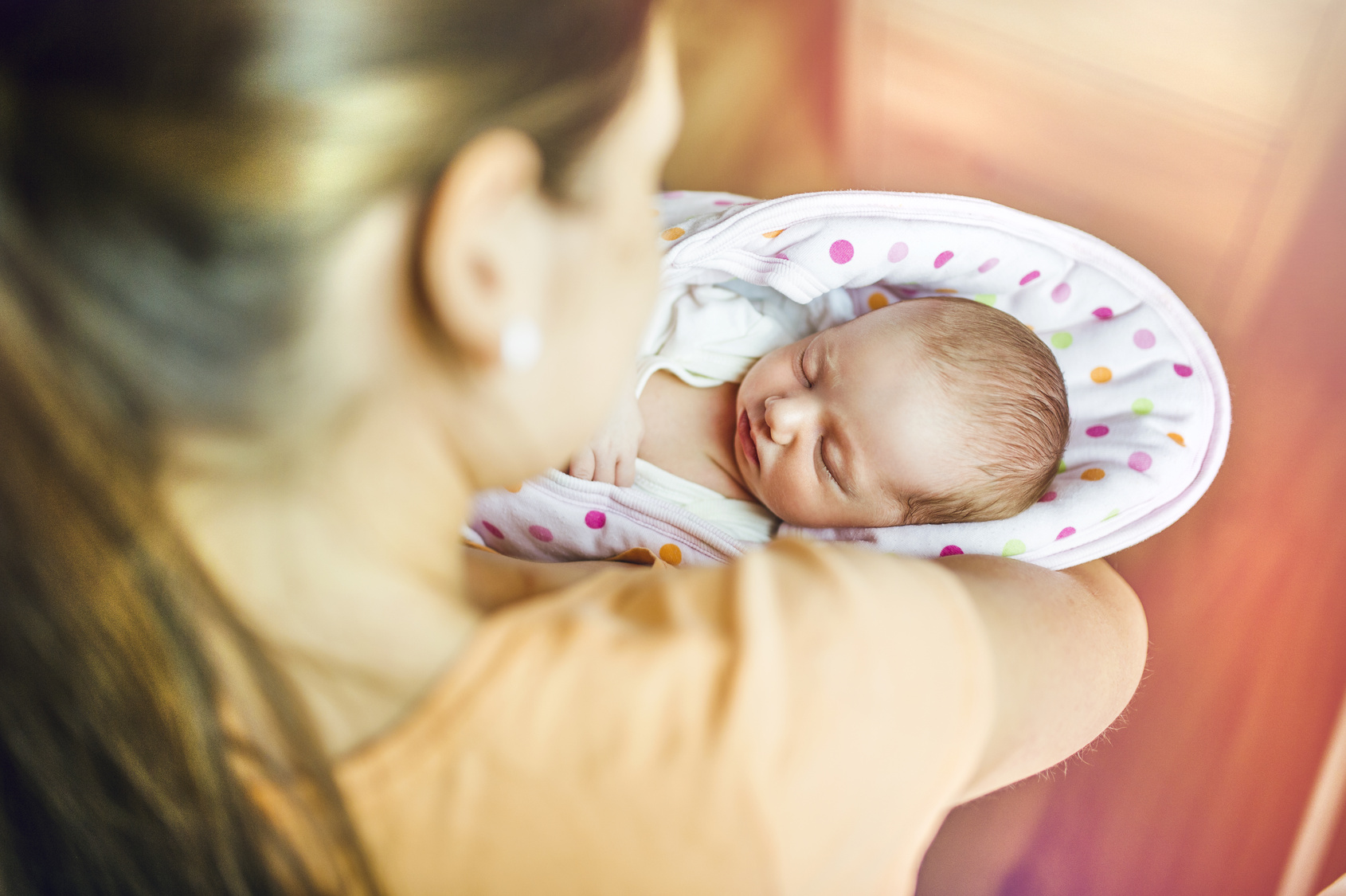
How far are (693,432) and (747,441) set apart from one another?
0.10 m

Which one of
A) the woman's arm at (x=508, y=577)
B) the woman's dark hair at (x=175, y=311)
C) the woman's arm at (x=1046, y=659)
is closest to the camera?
the woman's dark hair at (x=175, y=311)

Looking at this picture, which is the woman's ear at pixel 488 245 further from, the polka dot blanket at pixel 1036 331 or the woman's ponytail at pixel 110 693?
the polka dot blanket at pixel 1036 331

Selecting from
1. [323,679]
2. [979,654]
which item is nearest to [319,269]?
[323,679]

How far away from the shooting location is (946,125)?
139 centimetres

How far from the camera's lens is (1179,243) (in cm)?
124

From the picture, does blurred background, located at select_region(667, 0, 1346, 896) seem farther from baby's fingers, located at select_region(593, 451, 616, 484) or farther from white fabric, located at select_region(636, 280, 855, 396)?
baby's fingers, located at select_region(593, 451, 616, 484)

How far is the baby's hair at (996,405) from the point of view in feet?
3.27

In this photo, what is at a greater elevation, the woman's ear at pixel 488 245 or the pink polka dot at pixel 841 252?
the pink polka dot at pixel 841 252

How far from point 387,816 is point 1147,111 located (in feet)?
4.59

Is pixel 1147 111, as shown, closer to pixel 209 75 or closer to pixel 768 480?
pixel 768 480

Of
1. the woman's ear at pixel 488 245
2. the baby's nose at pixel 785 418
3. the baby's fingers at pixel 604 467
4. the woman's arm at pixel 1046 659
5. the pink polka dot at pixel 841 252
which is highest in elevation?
the pink polka dot at pixel 841 252

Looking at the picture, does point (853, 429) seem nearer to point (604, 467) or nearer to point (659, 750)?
point (604, 467)

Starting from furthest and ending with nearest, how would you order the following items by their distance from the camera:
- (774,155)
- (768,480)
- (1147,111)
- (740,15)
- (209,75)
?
(740,15), (774,155), (1147,111), (768,480), (209,75)

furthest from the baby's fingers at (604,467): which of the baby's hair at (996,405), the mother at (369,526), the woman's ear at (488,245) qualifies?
the woman's ear at (488,245)
